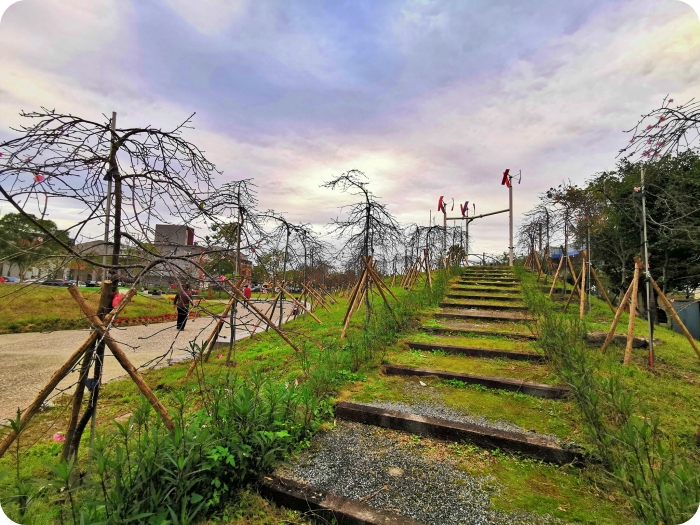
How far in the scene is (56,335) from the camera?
8555mm

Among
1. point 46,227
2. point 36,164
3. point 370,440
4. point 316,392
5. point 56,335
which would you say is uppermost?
point 36,164

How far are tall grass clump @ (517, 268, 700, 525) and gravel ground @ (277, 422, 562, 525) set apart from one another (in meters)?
0.47

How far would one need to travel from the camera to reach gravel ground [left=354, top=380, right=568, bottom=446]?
263 centimetres

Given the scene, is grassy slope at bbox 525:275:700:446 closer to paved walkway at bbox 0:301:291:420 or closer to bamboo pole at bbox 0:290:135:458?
bamboo pole at bbox 0:290:135:458

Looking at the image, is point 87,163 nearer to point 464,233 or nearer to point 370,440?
point 370,440

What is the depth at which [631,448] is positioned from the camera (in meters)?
1.83

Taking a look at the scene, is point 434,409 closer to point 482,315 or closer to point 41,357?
point 482,315

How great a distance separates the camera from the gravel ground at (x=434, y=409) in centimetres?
263

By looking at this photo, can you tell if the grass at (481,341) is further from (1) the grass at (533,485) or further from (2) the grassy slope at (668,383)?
(1) the grass at (533,485)

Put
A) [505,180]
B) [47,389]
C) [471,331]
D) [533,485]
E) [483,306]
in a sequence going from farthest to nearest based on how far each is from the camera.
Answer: [505,180] → [483,306] → [471,331] → [533,485] → [47,389]

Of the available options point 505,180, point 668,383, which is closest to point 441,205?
point 505,180

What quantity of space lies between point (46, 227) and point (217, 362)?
3.91 meters

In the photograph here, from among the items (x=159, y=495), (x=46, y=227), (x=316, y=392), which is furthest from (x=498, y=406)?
(x=46, y=227)

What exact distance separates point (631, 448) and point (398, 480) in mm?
1382
